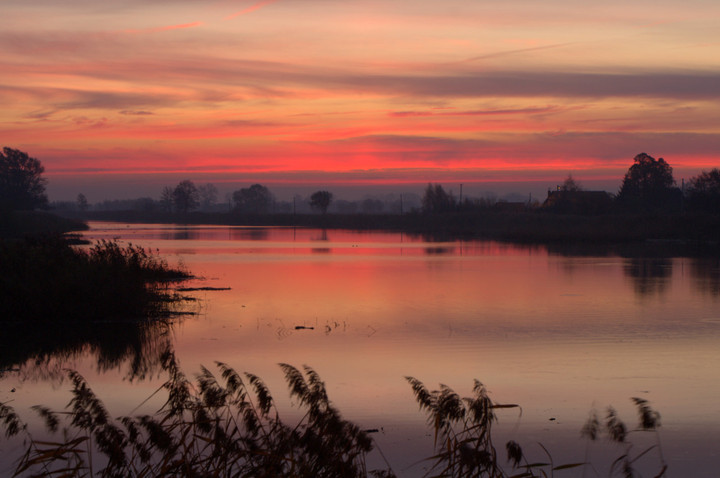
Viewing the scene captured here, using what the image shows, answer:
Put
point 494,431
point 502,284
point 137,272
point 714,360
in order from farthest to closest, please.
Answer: point 502,284 → point 137,272 → point 714,360 → point 494,431

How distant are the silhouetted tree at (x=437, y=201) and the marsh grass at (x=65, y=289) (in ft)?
257

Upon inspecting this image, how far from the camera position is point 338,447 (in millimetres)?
4594

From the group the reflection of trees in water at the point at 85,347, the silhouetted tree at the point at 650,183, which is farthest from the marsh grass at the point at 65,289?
the silhouetted tree at the point at 650,183

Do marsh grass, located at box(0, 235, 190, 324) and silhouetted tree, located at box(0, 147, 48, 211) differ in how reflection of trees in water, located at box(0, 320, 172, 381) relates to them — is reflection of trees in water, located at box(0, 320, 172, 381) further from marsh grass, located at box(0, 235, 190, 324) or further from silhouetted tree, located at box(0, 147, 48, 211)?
silhouetted tree, located at box(0, 147, 48, 211)

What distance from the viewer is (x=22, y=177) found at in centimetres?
10769

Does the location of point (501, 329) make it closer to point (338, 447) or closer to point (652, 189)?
point (338, 447)

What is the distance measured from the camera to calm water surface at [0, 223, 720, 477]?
8.29 m

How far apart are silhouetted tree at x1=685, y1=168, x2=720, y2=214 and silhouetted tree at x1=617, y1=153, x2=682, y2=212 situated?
59.9 ft

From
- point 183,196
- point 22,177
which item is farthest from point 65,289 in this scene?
point 183,196

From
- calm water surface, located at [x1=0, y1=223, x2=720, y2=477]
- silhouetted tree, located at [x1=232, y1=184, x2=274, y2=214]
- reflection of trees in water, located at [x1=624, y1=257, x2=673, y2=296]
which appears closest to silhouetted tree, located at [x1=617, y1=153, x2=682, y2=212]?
reflection of trees in water, located at [x1=624, y1=257, x2=673, y2=296]

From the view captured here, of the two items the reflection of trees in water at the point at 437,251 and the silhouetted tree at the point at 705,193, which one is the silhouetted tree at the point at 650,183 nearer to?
the silhouetted tree at the point at 705,193

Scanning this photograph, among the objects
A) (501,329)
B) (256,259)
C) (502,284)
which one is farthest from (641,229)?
(501,329)

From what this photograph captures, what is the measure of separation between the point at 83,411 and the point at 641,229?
57.4 m

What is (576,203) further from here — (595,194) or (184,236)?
(184,236)
